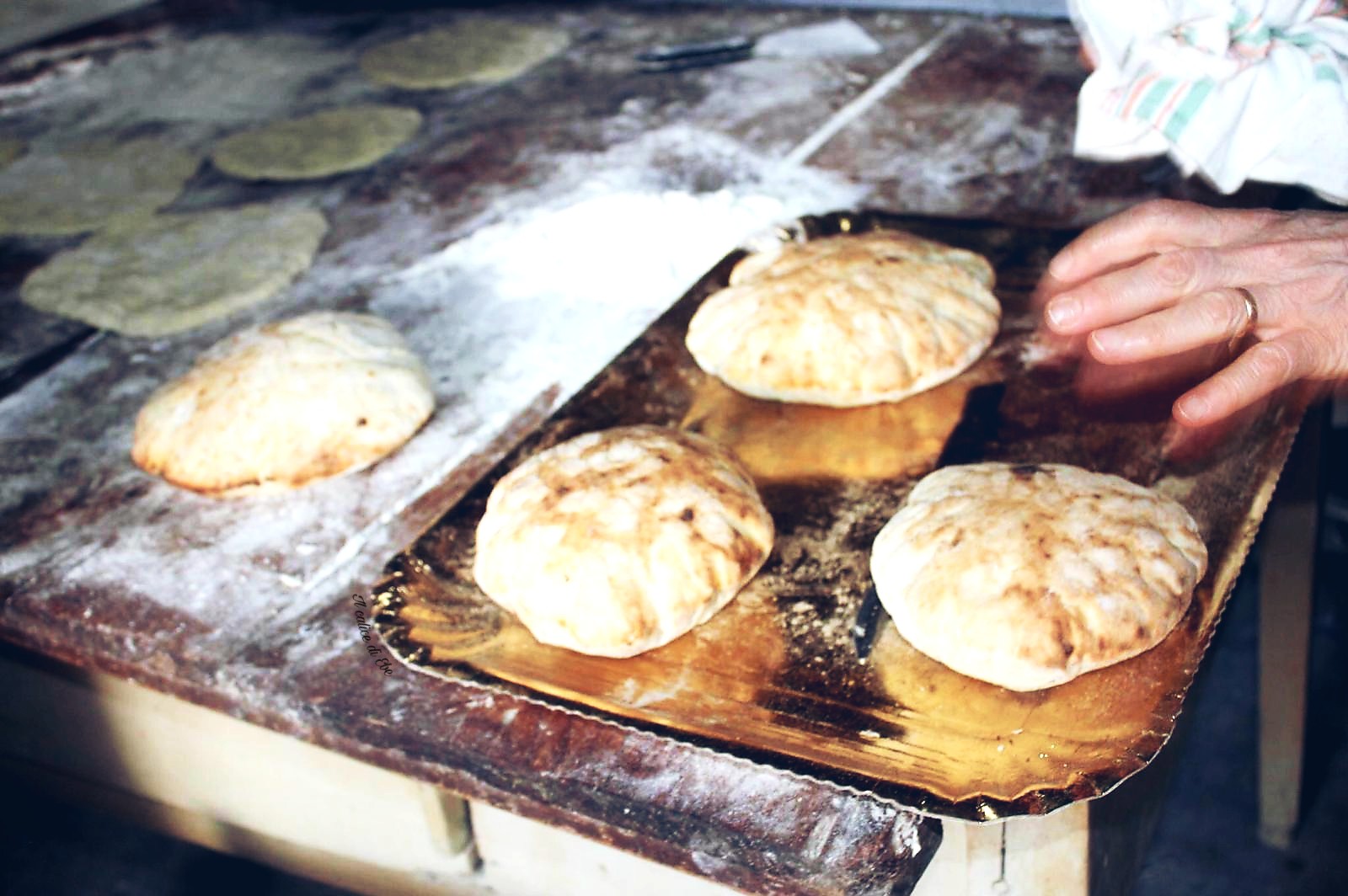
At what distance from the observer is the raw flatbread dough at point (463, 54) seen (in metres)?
3.87

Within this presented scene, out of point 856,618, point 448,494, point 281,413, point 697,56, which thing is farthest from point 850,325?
point 697,56

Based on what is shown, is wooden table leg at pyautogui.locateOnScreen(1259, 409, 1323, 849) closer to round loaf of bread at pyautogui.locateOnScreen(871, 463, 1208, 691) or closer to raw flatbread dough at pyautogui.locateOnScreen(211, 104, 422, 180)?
round loaf of bread at pyautogui.locateOnScreen(871, 463, 1208, 691)

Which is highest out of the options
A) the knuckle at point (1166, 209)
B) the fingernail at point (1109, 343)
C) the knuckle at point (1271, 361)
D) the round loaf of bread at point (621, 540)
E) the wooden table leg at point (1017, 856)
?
the knuckle at point (1166, 209)

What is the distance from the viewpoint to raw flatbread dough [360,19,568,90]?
387 centimetres

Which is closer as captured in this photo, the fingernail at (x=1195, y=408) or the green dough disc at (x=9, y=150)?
the fingernail at (x=1195, y=408)

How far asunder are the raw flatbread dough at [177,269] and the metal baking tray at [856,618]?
1141 millimetres

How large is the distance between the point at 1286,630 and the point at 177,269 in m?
2.88

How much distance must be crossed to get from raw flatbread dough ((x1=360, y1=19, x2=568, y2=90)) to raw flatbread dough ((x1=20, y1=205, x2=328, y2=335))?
3.35 feet

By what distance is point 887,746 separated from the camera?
132cm

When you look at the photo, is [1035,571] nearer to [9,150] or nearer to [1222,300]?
[1222,300]

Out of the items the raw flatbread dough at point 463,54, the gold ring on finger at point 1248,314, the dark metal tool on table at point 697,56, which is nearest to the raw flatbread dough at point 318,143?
the raw flatbread dough at point 463,54

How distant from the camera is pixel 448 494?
1.99 m

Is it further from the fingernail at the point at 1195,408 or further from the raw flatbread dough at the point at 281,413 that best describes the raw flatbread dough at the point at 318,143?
the fingernail at the point at 1195,408

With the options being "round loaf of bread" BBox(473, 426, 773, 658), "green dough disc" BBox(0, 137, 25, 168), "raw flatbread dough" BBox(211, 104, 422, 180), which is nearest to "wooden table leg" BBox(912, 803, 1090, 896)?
"round loaf of bread" BBox(473, 426, 773, 658)
